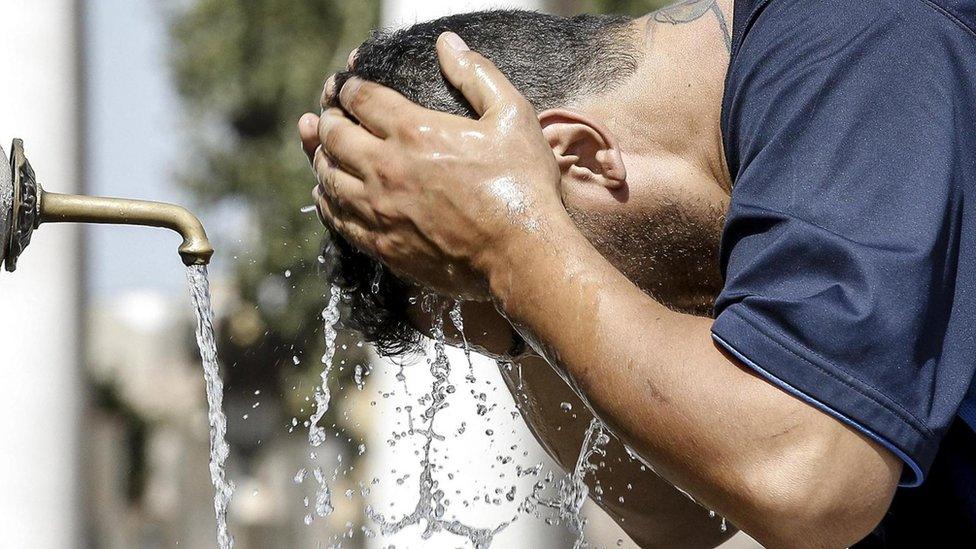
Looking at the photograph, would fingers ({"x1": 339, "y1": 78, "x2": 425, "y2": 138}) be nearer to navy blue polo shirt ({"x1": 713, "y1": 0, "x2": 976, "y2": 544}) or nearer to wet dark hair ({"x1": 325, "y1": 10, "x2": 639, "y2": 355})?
wet dark hair ({"x1": 325, "y1": 10, "x2": 639, "y2": 355})

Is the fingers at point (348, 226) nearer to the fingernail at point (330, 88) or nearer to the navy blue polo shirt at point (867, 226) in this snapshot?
the fingernail at point (330, 88)

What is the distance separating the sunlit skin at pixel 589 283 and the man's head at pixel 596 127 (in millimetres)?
28

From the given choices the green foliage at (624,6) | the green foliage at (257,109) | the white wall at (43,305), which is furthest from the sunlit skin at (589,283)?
the green foliage at (257,109)

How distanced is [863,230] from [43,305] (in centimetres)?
387

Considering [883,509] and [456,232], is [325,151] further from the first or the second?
[883,509]

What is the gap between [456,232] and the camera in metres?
2.17

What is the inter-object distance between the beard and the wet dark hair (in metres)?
0.23

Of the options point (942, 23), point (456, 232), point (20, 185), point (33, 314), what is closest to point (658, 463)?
point (456, 232)

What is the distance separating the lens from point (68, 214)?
2.10 metres

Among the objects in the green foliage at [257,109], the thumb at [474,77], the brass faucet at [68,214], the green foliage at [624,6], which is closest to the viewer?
the brass faucet at [68,214]

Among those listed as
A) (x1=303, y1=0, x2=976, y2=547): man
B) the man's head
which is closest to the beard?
the man's head

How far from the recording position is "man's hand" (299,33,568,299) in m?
2.13

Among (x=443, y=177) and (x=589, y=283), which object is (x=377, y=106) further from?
(x=589, y=283)

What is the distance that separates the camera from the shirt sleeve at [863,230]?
6.07ft
